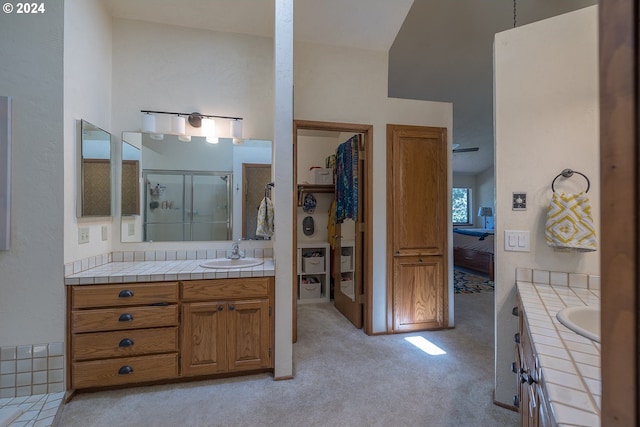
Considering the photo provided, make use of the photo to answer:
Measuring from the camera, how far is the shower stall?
8.42 ft

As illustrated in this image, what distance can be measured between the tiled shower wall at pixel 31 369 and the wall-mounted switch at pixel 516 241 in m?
2.94

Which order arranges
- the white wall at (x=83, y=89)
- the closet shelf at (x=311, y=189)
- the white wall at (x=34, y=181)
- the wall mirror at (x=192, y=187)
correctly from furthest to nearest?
the closet shelf at (x=311, y=189) → the wall mirror at (x=192, y=187) → the white wall at (x=83, y=89) → the white wall at (x=34, y=181)

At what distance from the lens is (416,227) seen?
9.87 feet

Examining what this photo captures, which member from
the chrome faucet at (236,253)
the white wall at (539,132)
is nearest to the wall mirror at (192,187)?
the chrome faucet at (236,253)

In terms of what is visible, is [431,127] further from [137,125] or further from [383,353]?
[137,125]

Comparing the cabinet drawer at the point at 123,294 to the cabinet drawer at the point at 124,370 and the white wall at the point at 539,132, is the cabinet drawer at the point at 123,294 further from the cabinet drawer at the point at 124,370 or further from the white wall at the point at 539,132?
the white wall at the point at 539,132

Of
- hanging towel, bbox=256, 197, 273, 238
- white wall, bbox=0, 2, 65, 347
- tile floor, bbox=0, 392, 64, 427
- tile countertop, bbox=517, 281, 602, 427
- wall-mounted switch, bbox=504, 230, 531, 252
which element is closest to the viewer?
tile countertop, bbox=517, 281, 602, 427

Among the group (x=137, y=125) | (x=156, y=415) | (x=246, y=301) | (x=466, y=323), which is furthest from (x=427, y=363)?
(x=137, y=125)

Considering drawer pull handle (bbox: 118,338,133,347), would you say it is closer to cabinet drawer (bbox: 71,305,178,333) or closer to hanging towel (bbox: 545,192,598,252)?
cabinet drawer (bbox: 71,305,178,333)

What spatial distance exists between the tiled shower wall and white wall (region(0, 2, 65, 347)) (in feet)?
0.17

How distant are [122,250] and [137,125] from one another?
3.64 ft

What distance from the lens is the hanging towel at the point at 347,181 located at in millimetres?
3115

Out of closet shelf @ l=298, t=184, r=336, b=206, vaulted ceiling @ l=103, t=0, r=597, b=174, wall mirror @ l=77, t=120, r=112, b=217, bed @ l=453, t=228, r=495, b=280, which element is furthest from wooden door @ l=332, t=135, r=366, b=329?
bed @ l=453, t=228, r=495, b=280

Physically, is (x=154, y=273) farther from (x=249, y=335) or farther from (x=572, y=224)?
(x=572, y=224)
